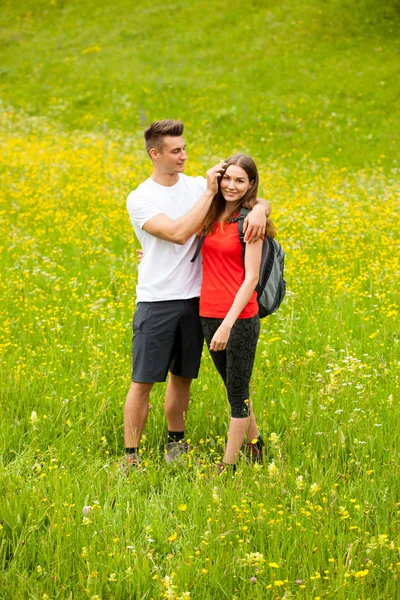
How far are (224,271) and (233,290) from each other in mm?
145

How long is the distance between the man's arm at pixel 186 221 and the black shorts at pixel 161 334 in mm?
512

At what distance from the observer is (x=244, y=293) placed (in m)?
4.59

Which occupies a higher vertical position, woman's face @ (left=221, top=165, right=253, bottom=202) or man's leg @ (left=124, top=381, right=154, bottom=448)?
woman's face @ (left=221, top=165, right=253, bottom=202)

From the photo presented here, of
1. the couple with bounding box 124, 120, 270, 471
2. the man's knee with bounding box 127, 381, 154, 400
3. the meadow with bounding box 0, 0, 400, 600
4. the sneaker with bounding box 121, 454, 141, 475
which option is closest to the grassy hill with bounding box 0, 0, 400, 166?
the meadow with bounding box 0, 0, 400, 600

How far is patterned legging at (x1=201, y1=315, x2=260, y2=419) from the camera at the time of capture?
187 inches

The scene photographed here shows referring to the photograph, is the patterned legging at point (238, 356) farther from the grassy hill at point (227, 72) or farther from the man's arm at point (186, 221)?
the grassy hill at point (227, 72)

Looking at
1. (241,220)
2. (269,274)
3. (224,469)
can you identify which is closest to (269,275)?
(269,274)

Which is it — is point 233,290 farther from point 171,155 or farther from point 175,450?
point 175,450

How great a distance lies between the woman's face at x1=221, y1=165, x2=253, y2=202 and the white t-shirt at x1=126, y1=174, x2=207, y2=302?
0.44 metres

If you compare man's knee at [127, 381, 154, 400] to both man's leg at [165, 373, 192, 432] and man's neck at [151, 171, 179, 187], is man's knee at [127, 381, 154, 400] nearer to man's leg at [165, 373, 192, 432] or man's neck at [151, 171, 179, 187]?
man's leg at [165, 373, 192, 432]

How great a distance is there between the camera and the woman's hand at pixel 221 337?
15.0ft

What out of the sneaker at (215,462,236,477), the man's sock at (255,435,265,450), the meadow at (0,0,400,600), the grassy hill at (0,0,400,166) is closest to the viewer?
the meadow at (0,0,400,600)

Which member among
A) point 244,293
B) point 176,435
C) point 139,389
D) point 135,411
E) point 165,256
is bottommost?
point 176,435

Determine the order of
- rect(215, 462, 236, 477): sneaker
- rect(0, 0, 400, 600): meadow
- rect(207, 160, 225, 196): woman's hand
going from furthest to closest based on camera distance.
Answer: rect(207, 160, 225, 196): woman's hand, rect(215, 462, 236, 477): sneaker, rect(0, 0, 400, 600): meadow
